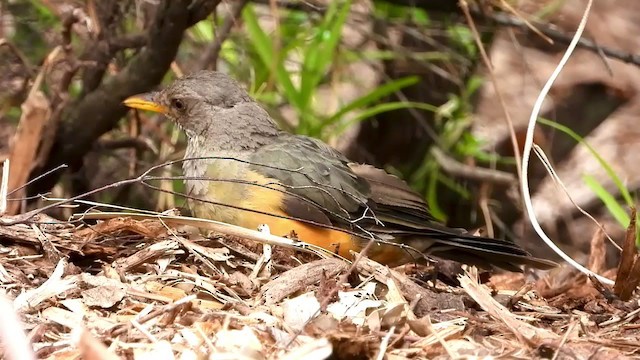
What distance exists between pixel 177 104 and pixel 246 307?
1.92 meters

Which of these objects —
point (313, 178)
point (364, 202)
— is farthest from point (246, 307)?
point (313, 178)

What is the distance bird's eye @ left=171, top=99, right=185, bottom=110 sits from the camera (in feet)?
15.3

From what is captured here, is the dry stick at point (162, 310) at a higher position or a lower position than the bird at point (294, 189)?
higher

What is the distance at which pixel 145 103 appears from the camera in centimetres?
461

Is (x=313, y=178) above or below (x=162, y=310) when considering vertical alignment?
below

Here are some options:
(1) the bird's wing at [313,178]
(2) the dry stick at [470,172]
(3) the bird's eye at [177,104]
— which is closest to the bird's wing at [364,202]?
(1) the bird's wing at [313,178]

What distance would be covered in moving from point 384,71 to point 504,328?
151 inches

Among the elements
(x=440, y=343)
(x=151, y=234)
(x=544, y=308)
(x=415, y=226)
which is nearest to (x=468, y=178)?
(x=415, y=226)

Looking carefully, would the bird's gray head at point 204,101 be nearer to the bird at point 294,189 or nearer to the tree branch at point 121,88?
the bird at point 294,189

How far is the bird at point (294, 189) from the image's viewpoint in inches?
158

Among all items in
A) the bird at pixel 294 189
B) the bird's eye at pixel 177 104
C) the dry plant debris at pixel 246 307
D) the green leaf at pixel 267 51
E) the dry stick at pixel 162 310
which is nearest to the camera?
the dry plant debris at pixel 246 307

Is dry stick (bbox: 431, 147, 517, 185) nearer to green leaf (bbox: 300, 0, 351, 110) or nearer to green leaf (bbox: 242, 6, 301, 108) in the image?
green leaf (bbox: 300, 0, 351, 110)

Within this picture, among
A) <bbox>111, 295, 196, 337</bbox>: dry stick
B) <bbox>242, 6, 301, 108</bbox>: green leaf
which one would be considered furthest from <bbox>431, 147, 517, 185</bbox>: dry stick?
<bbox>111, 295, 196, 337</bbox>: dry stick

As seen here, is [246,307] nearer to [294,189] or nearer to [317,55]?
[294,189]
